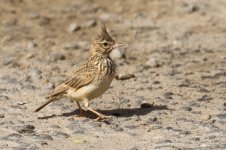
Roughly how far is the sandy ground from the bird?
1.01ft

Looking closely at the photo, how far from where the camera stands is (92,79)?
1106 cm

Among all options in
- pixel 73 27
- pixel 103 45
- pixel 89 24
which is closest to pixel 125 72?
pixel 103 45

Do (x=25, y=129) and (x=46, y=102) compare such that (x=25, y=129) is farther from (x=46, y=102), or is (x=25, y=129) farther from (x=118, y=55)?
(x=118, y=55)

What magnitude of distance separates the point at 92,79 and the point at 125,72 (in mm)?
3127

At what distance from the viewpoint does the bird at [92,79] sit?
11062 mm

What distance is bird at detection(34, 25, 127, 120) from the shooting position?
436 inches

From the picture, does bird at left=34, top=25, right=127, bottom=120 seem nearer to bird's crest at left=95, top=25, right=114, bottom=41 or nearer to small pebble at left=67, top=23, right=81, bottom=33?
bird's crest at left=95, top=25, right=114, bottom=41

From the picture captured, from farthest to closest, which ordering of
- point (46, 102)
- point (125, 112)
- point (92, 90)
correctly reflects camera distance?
point (125, 112) < point (46, 102) < point (92, 90)

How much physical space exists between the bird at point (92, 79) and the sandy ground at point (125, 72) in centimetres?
31

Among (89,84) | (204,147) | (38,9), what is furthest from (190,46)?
(204,147)

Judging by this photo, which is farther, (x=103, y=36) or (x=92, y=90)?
(x=103, y=36)

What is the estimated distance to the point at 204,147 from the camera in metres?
9.91

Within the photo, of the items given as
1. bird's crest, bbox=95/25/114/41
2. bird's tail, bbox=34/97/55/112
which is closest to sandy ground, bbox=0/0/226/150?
bird's tail, bbox=34/97/55/112

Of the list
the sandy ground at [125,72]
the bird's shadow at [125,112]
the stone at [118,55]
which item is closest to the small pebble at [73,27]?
the sandy ground at [125,72]
